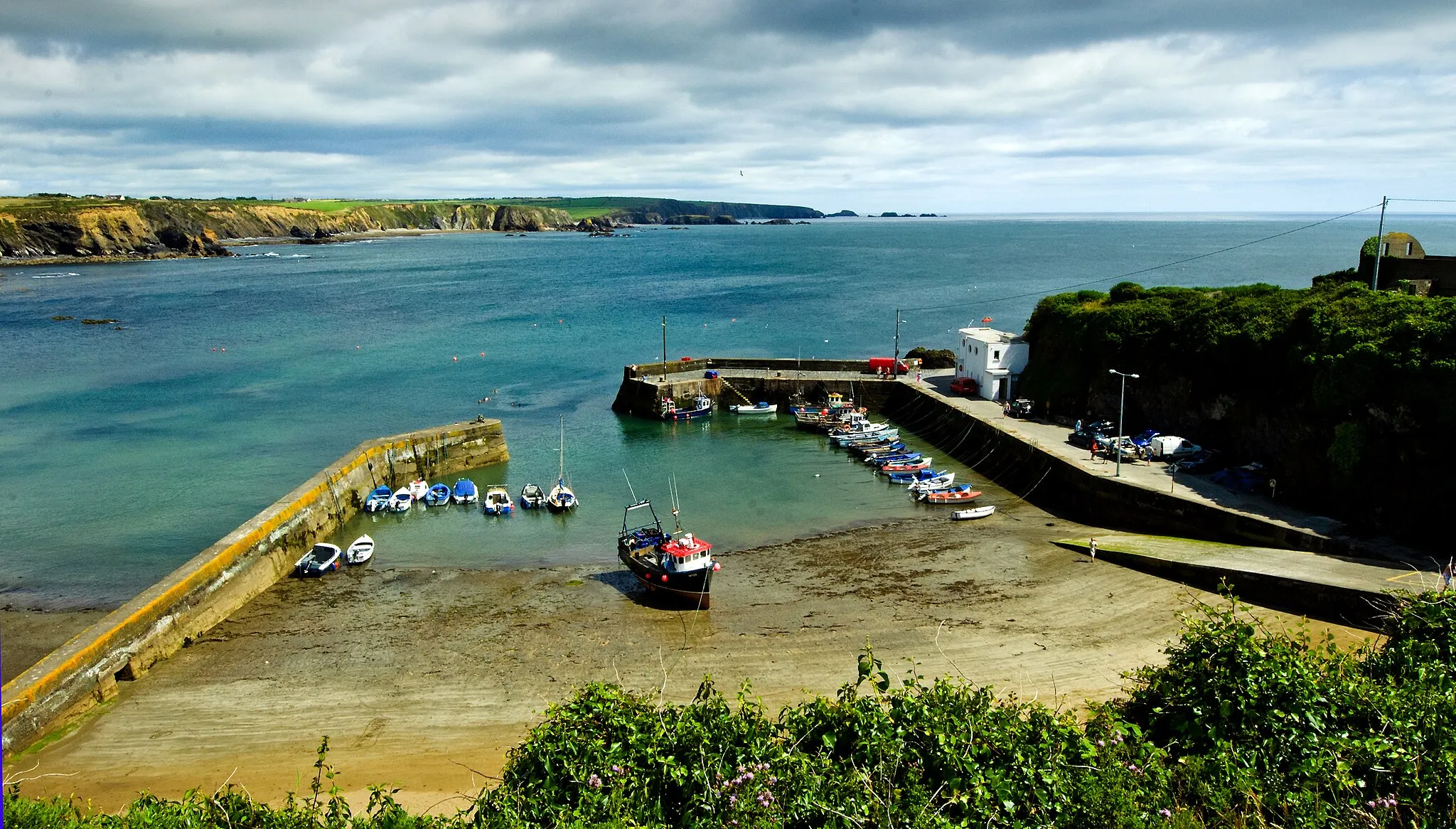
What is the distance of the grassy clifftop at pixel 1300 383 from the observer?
24.2 metres

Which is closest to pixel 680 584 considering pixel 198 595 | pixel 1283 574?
pixel 198 595

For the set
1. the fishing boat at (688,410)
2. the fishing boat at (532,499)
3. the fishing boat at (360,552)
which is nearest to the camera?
the fishing boat at (360,552)

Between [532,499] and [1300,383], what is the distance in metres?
28.1

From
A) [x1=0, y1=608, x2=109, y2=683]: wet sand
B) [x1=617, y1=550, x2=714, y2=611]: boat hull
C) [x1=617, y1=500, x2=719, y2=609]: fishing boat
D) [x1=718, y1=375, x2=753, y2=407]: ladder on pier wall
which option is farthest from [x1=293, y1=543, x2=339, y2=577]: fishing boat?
[x1=718, y1=375, x2=753, y2=407]: ladder on pier wall

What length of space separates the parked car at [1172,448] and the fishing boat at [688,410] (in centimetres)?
2488

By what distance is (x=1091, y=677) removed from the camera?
1897 centimetres

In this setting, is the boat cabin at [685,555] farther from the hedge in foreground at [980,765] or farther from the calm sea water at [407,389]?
the hedge in foreground at [980,765]

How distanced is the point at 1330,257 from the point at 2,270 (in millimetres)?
223338

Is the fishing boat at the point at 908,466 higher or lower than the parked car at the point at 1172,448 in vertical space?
lower

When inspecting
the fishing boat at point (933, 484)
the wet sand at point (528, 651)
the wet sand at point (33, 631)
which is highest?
the fishing boat at point (933, 484)

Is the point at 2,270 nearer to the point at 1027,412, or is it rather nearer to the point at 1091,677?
the point at 1027,412

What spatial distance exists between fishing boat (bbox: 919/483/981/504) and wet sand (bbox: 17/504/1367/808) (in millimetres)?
4489

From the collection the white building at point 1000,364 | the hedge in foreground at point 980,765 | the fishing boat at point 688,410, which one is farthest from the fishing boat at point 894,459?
the hedge in foreground at point 980,765

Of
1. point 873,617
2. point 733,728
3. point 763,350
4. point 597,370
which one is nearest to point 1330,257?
point 763,350
